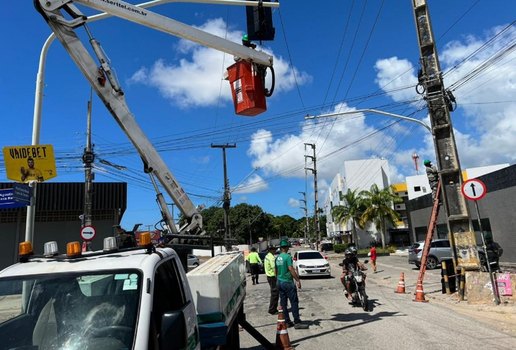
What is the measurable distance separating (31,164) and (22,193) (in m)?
0.66

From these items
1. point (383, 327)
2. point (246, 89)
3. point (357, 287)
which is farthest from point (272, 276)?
point (246, 89)

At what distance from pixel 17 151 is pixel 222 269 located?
21.5 ft

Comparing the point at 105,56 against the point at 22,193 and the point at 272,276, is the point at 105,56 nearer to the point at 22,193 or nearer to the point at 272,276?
the point at 22,193

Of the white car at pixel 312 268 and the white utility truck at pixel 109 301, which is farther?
the white car at pixel 312 268

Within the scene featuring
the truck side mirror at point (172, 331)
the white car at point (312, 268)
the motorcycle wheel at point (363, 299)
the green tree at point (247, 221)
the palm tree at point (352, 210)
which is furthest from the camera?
the green tree at point (247, 221)

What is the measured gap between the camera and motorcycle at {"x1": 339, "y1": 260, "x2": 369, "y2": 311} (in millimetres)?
11465

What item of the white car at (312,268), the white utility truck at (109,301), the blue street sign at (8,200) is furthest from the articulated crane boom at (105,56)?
the white car at (312,268)

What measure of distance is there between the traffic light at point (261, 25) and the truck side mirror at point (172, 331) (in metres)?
5.64

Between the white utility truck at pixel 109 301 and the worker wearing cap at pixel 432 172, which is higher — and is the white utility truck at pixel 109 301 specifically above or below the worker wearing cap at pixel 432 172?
below

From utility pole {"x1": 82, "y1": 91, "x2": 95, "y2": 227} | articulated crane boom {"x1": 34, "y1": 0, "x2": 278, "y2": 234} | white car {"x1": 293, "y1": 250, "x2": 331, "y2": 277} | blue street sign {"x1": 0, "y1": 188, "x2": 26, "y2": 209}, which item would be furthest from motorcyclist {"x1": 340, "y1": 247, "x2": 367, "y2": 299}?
utility pole {"x1": 82, "y1": 91, "x2": 95, "y2": 227}

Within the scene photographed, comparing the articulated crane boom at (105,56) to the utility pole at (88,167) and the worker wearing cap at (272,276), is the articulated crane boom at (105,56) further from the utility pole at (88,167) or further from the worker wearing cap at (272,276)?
the utility pole at (88,167)

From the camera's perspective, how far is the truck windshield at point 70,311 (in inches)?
116

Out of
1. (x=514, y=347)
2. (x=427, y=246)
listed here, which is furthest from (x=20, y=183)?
(x=427, y=246)

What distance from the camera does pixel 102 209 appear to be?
29.3 metres
